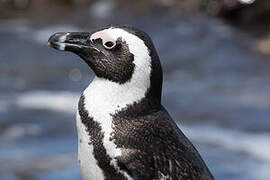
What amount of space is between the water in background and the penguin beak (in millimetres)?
4977

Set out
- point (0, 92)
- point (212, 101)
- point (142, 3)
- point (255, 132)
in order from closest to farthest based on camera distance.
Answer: point (255, 132)
point (212, 101)
point (0, 92)
point (142, 3)

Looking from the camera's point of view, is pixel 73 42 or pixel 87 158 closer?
pixel 87 158

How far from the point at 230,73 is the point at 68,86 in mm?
2461

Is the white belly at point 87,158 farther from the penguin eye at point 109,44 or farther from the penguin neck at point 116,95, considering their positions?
the penguin eye at point 109,44

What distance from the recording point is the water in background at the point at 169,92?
10227 mm

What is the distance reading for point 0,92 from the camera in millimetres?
13250

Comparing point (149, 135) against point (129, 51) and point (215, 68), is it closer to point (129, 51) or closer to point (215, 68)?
point (129, 51)

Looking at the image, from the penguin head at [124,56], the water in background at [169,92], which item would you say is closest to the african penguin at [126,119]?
the penguin head at [124,56]

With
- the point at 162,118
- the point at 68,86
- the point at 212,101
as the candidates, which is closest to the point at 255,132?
the point at 212,101

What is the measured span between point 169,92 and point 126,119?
28.2 ft

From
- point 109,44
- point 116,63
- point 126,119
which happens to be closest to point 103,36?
point 109,44

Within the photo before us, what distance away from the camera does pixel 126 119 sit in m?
4.43

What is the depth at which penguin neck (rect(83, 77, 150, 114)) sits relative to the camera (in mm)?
4398

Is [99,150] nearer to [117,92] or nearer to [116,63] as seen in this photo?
[117,92]
